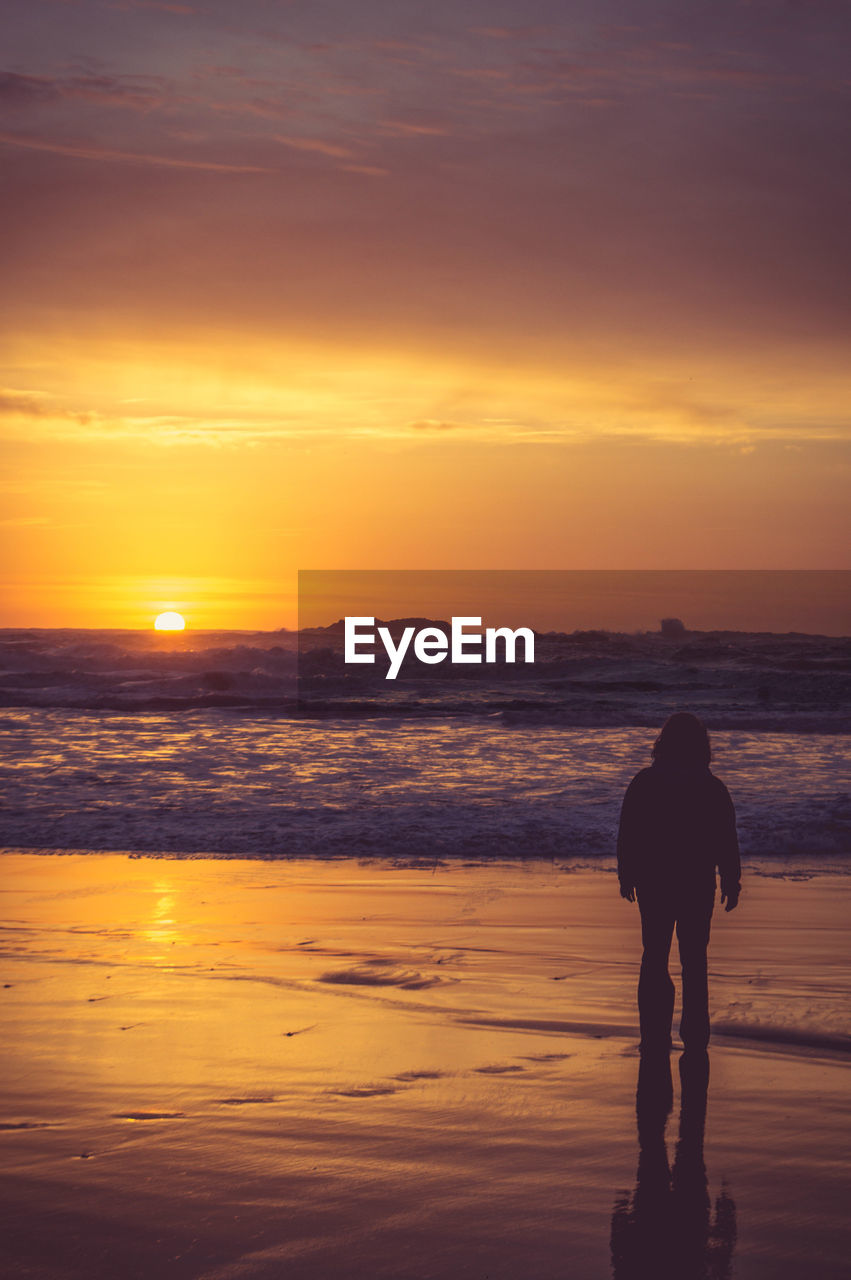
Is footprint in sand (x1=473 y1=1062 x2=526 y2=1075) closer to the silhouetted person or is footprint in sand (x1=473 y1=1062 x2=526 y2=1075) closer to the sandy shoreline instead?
the sandy shoreline

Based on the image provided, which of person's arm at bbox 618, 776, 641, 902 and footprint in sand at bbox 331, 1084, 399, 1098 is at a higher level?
person's arm at bbox 618, 776, 641, 902

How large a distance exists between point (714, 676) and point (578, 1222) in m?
36.4

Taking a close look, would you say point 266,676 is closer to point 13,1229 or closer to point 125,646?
point 125,646

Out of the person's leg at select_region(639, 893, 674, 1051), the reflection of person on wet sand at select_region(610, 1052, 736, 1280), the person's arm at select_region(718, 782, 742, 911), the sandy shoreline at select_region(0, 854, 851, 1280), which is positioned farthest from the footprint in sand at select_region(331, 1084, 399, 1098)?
the person's arm at select_region(718, 782, 742, 911)

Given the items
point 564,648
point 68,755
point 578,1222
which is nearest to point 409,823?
point 68,755

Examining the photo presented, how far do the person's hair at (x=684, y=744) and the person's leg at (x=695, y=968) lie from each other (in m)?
0.70

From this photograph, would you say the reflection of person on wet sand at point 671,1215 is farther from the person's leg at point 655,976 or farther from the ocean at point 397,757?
the ocean at point 397,757

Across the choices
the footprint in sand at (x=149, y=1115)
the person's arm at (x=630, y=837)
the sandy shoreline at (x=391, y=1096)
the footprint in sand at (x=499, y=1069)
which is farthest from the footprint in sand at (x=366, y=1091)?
the person's arm at (x=630, y=837)

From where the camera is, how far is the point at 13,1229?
3734 millimetres

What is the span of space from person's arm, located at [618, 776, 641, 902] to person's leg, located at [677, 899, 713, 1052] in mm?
292

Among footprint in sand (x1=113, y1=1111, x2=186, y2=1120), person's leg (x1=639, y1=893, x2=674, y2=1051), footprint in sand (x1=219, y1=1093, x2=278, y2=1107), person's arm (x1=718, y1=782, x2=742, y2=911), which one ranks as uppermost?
person's arm (x1=718, y1=782, x2=742, y2=911)

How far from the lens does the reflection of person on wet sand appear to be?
11.5 ft

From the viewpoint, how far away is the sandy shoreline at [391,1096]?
3.68 metres

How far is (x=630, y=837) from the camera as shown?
5.25 metres
